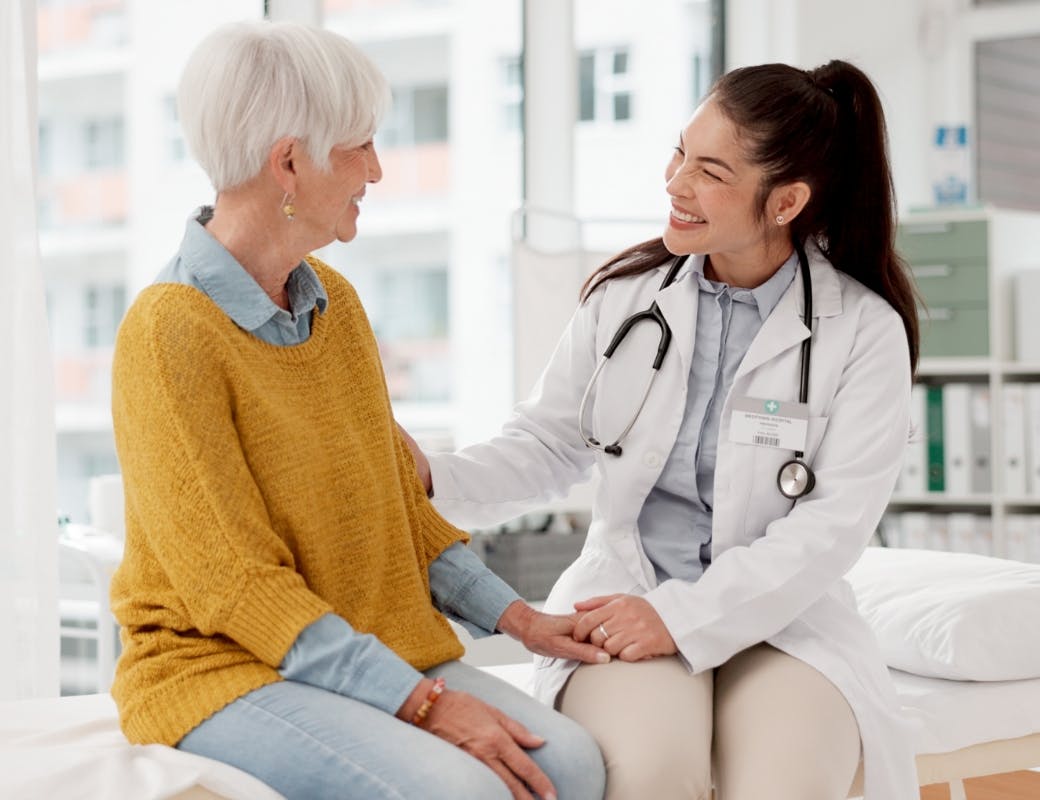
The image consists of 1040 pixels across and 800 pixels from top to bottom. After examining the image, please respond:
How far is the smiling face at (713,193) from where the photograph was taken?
5.60 ft

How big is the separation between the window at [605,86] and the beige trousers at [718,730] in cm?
270

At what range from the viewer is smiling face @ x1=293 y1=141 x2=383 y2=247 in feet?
4.62

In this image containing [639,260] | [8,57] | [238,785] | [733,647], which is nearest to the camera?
[238,785]

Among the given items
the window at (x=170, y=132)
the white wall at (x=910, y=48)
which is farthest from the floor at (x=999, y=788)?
the window at (x=170, y=132)

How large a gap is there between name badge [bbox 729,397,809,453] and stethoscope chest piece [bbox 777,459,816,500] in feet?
Answer: 0.07

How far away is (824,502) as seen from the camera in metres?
1.61

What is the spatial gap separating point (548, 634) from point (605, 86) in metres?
2.83

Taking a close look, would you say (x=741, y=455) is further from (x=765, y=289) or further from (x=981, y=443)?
(x=981, y=443)

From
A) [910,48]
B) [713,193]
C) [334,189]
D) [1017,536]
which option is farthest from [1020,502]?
[334,189]

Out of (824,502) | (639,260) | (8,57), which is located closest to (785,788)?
(824,502)

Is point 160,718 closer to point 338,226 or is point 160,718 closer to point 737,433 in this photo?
point 338,226

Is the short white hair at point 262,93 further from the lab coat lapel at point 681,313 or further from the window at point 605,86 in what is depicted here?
Result: the window at point 605,86

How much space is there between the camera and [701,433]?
1.71 m

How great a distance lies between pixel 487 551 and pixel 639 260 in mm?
1676
